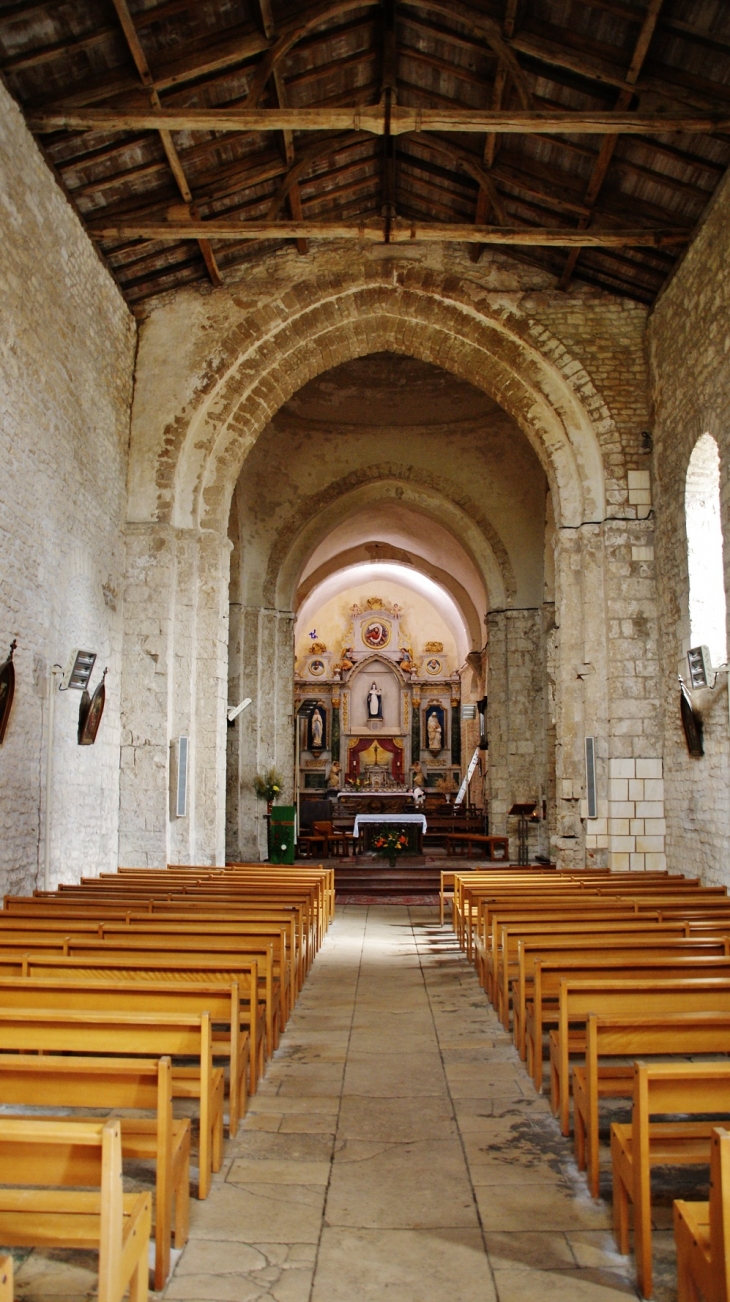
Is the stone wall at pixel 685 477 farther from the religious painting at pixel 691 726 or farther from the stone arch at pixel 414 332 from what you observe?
the stone arch at pixel 414 332

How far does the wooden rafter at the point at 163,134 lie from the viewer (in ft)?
26.9

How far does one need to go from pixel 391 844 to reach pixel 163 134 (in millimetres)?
11028

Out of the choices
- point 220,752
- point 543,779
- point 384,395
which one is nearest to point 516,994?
point 220,752

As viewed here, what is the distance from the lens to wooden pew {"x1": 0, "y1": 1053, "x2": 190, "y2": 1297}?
119 inches

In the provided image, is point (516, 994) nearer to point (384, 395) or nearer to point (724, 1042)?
point (724, 1042)

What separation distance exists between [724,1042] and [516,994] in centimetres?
203

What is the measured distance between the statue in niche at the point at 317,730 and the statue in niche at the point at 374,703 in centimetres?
161

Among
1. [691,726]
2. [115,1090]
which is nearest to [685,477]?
[691,726]

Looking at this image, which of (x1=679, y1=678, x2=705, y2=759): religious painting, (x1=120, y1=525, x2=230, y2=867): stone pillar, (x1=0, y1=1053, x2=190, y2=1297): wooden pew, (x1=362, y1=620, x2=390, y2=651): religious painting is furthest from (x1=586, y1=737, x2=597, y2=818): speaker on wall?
(x1=362, y1=620, x2=390, y2=651): religious painting

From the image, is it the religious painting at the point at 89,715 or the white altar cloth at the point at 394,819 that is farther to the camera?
the white altar cloth at the point at 394,819

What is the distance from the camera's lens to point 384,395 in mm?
19016

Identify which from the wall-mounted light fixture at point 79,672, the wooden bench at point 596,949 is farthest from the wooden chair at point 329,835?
the wooden bench at point 596,949

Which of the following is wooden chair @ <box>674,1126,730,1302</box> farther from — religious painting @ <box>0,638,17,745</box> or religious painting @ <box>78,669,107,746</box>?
religious painting @ <box>78,669,107,746</box>

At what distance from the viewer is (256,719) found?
17.9 metres
